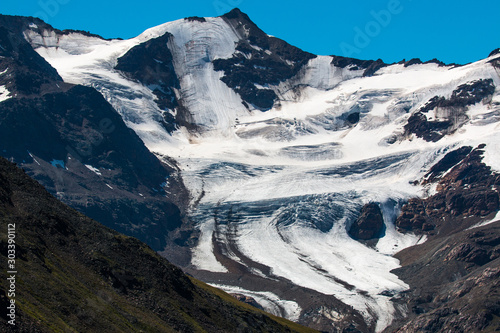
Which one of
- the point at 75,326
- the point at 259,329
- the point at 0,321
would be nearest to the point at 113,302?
the point at 75,326

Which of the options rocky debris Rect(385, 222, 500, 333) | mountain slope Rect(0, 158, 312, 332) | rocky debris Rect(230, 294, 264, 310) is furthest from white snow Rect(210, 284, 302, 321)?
mountain slope Rect(0, 158, 312, 332)

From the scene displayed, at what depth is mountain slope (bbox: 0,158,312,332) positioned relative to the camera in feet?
173

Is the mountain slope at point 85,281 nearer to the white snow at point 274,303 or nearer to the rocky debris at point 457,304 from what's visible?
the rocky debris at point 457,304

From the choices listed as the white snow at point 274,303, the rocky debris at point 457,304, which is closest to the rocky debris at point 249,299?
the white snow at point 274,303

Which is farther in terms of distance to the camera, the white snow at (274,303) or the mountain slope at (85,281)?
the white snow at (274,303)

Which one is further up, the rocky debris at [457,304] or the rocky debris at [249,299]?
the rocky debris at [457,304]

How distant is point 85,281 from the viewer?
205ft

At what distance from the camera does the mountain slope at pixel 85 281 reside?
5272 centimetres

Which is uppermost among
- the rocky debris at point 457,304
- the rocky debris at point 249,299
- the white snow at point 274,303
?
the rocky debris at point 457,304

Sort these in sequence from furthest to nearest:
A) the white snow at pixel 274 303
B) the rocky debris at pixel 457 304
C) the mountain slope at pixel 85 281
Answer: the white snow at pixel 274 303 → the rocky debris at pixel 457 304 → the mountain slope at pixel 85 281

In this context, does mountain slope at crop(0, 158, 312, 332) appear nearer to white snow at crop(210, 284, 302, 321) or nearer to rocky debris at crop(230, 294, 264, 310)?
rocky debris at crop(230, 294, 264, 310)

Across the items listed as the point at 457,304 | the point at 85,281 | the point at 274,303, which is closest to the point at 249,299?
the point at 274,303

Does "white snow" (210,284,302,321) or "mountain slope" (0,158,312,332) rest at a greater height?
"white snow" (210,284,302,321)

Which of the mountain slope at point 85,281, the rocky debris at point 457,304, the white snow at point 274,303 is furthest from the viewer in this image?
the white snow at point 274,303
